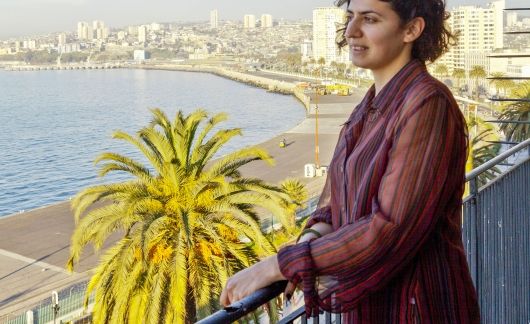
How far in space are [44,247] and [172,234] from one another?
1803 centimetres

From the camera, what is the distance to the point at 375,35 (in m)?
1.21

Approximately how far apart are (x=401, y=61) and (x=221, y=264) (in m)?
6.62

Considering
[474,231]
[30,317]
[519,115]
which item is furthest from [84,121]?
[474,231]

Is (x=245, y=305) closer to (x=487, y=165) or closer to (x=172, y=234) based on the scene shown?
(x=487, y=165)

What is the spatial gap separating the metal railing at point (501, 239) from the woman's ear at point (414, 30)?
91 centimetres

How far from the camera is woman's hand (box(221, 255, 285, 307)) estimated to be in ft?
3.68

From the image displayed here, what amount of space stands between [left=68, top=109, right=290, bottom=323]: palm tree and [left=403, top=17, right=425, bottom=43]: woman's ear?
248 inches

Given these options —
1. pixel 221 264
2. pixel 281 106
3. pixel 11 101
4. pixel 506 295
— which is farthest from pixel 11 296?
pixel 11 101

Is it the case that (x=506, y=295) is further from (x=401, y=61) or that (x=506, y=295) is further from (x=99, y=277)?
(x=99, y=277)

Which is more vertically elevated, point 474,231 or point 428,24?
point 428,24

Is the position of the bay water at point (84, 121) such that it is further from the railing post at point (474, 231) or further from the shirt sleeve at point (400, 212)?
the shirt sleeve at point (400, 212)

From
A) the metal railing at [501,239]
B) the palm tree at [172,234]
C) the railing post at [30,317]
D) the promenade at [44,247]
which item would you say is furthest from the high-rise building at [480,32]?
the metal railing at [501,239]

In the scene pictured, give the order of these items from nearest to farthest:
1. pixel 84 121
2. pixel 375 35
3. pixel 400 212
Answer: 1. pixel 400 212
2. pixel 375 35
3. pixel 84 121

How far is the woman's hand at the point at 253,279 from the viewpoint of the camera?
3.68ft
